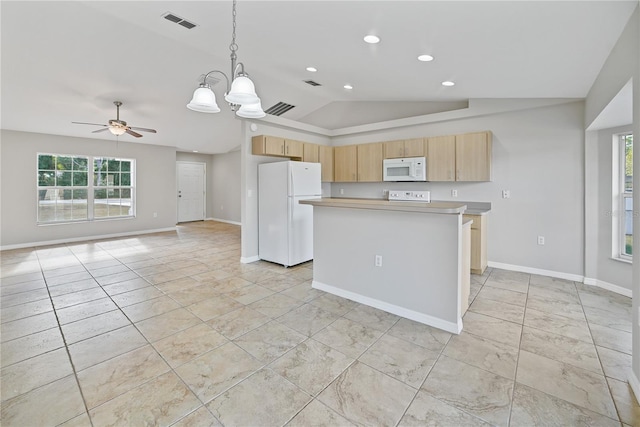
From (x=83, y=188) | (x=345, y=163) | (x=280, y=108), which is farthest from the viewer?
(x=83, y=188)

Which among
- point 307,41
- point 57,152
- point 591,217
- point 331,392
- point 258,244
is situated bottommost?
point 331,392

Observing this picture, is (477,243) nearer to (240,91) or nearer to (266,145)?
(266,145)

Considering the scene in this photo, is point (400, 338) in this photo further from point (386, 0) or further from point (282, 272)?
point (386, 0)

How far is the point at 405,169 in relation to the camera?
483cm

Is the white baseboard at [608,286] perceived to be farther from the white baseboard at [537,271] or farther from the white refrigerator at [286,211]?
the white refrigerator at [286,211]

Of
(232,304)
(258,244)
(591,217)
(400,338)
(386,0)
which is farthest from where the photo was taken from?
(258,244)

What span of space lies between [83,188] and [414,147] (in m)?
7.23

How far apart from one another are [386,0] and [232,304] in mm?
3023

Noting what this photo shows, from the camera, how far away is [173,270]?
429 cm

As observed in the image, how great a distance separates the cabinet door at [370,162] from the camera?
5219 mm

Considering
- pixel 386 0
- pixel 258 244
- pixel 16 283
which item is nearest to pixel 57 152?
pixel 16 283

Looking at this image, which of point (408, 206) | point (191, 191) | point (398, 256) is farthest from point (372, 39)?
point (191, 191)

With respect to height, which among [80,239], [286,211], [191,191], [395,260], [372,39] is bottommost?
[80,239]

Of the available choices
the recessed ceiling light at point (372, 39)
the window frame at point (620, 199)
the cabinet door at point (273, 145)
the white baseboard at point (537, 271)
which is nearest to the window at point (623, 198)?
the window frame at point (620, 199)
